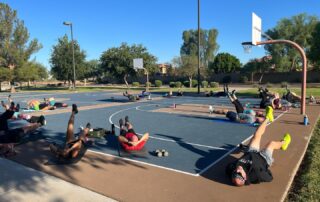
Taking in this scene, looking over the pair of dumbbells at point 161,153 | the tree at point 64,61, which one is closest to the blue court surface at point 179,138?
the pair of dumbbells at point 161,153

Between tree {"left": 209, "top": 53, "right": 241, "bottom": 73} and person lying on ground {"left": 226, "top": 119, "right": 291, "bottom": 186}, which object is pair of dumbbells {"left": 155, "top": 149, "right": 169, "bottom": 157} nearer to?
person lying on ground {"left": 226, "top": 119, "right": 291, "bottom": 186}

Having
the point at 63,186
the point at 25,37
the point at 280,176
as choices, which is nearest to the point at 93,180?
the point at 63,186

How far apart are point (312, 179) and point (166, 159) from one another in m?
3.34

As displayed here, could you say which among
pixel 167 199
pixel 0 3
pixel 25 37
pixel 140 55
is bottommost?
pixel 167 199

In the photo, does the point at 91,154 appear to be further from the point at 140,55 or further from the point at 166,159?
the point at 140,55

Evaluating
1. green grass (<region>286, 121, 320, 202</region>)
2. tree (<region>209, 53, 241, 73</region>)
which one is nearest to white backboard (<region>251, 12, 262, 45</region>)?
green grass (<region>286, 121, 320, 202</region>)

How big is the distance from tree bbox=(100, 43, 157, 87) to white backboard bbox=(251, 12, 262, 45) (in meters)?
28.3

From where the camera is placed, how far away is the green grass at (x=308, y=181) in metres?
4.80

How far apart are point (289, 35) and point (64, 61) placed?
43.8 metres

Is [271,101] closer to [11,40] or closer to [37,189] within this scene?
[37,189]

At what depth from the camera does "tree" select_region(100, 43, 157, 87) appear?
134 ft

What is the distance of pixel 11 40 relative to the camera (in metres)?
45.4

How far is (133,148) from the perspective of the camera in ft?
24.8

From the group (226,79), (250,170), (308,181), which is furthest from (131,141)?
(226,79)
